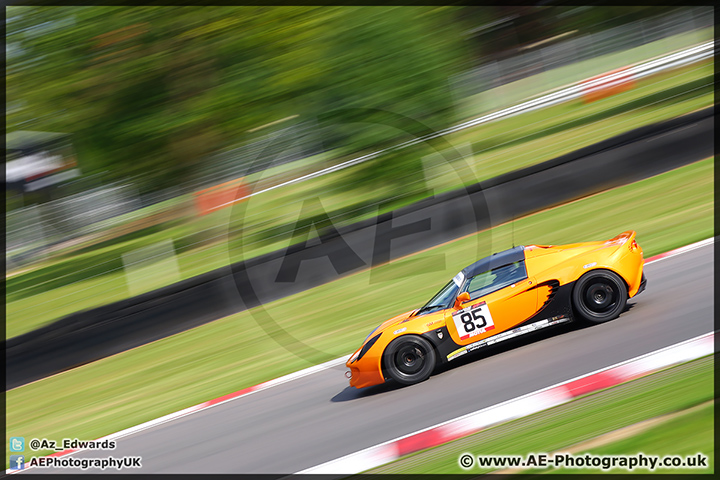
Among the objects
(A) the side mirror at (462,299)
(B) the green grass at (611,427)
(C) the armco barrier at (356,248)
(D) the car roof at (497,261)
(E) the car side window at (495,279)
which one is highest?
(C) the armco barrier at (356,248)

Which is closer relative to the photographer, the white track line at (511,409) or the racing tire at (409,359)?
the white track line at (511,409)

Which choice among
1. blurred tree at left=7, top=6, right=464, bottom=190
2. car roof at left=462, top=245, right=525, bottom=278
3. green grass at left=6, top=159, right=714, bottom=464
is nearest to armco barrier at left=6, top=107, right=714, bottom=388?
green grass at left=6, top=159, right=714, bottom=464

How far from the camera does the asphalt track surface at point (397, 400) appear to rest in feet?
16.3

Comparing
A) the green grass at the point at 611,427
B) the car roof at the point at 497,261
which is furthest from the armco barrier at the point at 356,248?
the green grass at the point at 611,427

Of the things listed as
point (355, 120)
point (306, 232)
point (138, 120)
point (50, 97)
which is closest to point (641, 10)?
point (355, 120)

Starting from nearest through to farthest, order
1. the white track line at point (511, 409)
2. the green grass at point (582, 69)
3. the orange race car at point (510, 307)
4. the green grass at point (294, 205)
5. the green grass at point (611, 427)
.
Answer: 1. the green grass at point (611, 427)
2. the white track line at point (511, 409)
3. the orange race car at point (510, 307)
4. the green grass at point (294, 205)
5. the green grass at point (582, 69)

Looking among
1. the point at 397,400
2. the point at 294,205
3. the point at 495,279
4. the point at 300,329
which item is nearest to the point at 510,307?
the point at 495,279

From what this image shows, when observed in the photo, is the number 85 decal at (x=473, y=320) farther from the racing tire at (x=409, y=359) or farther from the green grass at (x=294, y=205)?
the green grass at (x=294, y=205)

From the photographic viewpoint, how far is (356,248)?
993 centimetres

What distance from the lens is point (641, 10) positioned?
15.9m

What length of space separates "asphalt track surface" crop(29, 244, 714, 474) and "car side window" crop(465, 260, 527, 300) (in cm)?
69

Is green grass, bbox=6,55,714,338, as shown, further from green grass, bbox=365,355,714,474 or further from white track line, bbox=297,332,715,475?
green grass, bbox=365,355,714,474

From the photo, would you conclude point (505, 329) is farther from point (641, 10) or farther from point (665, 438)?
point (641, 10)

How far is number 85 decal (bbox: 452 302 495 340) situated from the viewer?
18.0ft
